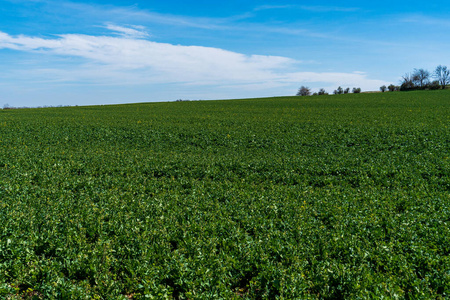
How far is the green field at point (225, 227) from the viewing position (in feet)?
19.4

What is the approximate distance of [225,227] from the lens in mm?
8188

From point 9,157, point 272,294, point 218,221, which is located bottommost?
point 272,294

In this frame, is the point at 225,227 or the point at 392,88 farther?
the point at 392,88

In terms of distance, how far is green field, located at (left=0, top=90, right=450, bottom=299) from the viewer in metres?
5.91

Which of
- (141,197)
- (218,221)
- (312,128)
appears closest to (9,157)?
(141,197)

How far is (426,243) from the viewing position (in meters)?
7.37

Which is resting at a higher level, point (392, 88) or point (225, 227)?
point (392, 88)

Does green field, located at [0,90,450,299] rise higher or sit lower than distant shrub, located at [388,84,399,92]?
lower

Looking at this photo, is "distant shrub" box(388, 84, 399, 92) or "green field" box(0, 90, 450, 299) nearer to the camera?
"green field" box(0, 90, 450, 299)

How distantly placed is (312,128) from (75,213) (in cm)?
2362

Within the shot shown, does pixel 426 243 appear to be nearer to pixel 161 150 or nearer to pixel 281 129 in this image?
pixel 161 150

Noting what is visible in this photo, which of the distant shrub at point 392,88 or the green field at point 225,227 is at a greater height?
the distant shrub at point 392,88

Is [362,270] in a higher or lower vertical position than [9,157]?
lower

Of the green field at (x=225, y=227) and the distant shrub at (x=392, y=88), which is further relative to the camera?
the distant shrub at (x=392, y=88)
